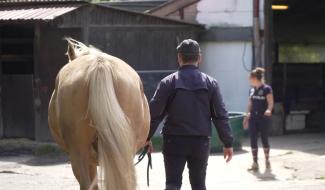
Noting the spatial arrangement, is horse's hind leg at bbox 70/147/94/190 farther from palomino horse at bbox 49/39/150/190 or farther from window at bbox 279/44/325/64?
window at bbox 279/44/325/64

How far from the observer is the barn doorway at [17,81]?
1477 centimetres

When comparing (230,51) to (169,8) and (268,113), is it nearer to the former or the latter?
(169,8)

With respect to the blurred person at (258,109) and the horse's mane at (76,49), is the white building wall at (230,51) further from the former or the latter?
the horse's mane at (76,49)

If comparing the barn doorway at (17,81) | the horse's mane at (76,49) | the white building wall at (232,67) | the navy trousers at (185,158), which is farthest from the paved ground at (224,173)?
the navy trousers at (185,158)

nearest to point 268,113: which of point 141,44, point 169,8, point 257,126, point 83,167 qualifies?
point 257,126

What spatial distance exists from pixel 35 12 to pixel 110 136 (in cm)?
894

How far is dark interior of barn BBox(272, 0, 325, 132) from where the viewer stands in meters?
18.2

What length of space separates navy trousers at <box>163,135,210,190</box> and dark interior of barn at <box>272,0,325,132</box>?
1189 cm

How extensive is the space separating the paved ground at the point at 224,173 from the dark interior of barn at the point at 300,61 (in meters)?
3.98

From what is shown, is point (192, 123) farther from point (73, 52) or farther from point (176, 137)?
point (73, 52)

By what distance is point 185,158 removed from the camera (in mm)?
6305

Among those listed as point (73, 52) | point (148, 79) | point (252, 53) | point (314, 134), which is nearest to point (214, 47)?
point (252, 53)

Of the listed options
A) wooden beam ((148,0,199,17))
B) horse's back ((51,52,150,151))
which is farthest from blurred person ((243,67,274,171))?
horse's back ((51,52,150,151))

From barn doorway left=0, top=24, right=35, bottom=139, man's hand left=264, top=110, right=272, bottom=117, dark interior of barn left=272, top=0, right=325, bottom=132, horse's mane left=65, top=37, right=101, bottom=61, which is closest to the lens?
horse's mane left=65, top=37, right=101, bottom=61
